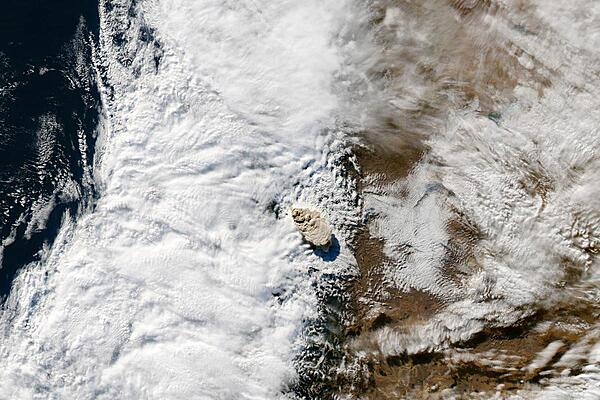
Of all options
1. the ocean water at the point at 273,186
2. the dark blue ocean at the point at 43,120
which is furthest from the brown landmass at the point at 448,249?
the dark blue ocean at the point at 43,120

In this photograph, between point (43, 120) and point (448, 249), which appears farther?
point (43, 120)

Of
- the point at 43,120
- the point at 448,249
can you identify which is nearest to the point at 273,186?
the point at 448,249

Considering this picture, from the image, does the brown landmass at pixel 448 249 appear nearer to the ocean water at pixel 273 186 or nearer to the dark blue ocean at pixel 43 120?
the ocean water at pixel 273 186

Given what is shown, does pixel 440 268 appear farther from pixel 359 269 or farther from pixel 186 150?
pixel 186 150

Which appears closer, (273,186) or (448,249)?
(448,249)

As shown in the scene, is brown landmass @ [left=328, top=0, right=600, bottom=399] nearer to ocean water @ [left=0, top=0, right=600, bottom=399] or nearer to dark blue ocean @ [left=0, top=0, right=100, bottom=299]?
ocean water @ [left=0, top=0, right=600, bottom=399]

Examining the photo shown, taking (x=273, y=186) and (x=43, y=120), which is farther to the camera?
(x=43, y=120)

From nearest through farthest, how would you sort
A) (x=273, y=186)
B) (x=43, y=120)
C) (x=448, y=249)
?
(x=448, y=249)
(x=273, y=186)
(x=43, y=120)

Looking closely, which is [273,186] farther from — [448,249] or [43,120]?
[43,120]

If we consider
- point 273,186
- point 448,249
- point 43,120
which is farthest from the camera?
point 43,120
